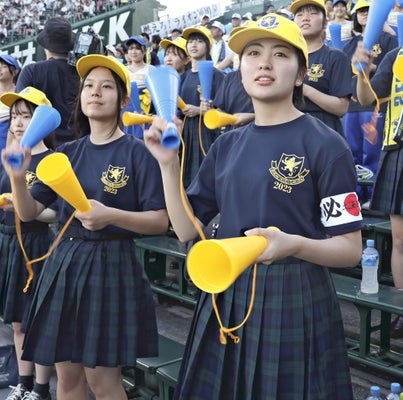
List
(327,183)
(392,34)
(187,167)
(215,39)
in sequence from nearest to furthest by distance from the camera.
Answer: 1. (327,183)
2. (392,34)
3. (187,167)
4. (215,39)

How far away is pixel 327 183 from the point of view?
1760mm


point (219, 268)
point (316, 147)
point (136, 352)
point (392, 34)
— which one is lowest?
point (136, 352)

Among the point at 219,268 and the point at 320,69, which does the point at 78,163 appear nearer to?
the point at 219,268

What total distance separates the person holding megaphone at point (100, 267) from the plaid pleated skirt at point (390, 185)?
1.50 meters

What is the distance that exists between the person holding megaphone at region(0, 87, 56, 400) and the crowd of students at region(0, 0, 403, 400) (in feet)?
0.04

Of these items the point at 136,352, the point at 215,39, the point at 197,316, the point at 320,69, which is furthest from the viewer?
the point at 215,39

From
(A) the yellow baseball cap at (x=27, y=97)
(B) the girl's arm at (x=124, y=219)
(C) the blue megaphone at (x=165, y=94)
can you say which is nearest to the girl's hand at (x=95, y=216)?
(B) the girl's arm at (x=124, y=219)

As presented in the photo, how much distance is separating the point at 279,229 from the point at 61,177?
825mm

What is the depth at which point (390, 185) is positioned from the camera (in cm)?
332

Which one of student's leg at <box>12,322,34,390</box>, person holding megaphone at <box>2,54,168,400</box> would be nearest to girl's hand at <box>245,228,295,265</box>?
person holding megaphone at <box>2,54,168,400</box>

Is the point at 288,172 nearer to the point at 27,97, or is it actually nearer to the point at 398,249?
the point at 398,249

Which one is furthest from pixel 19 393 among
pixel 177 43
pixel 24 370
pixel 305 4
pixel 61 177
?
pixel 177 43

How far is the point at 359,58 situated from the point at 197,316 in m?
1.79

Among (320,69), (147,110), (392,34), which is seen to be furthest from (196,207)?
(392,34)
